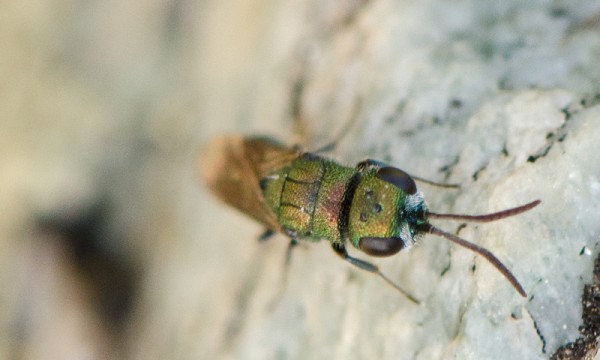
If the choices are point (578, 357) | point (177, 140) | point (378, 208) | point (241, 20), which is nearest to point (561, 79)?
point (378, 208)

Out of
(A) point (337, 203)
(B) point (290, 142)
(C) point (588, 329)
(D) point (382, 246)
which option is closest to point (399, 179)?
(D) point (382, 246)

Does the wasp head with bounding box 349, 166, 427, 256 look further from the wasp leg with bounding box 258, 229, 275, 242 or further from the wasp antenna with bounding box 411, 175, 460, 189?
the wasp leg with bounding box 258, 229, 275, 242

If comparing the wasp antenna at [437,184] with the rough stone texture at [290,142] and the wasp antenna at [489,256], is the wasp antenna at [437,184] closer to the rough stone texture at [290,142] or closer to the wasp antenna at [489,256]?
the rough stone texture at [290,142]

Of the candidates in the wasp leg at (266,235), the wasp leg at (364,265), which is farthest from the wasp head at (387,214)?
the wasp leg at (266,235)

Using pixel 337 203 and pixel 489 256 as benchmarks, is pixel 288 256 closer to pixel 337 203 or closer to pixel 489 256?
pixel 337 203

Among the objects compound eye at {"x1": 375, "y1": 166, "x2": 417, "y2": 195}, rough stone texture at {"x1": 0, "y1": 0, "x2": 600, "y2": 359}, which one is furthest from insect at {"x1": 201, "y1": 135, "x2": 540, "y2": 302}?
rough stone texture at {"x1": 0, "y1": 0, "x2": 600, "y2": 359}

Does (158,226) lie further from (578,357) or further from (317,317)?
(578,357)

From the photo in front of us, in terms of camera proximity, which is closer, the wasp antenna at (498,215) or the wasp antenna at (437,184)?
the wasp antenna at (498,215)
